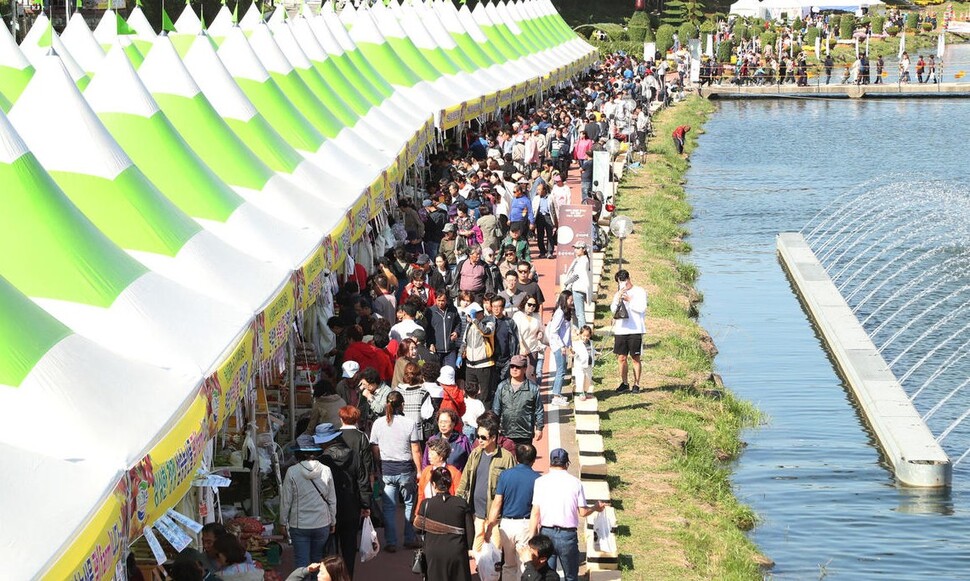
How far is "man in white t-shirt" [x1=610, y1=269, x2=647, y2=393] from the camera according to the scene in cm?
1571

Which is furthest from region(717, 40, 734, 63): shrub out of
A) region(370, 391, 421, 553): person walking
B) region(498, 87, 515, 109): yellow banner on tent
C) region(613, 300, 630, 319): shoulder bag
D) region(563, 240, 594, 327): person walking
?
region(370, 391, 421, 553): person walking

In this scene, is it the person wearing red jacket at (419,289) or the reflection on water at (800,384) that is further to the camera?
the person wearing red jacket at (419,289)

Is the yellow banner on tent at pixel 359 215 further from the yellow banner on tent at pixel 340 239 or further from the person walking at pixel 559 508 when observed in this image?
the person walking at pixel 559 508

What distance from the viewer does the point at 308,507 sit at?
9773 millimetres

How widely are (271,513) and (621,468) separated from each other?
4.14 m

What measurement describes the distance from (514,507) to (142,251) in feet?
10.8

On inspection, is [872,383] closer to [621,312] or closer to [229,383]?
[621,312]

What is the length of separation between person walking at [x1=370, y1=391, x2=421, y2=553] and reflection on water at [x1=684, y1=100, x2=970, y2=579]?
11.9 ft

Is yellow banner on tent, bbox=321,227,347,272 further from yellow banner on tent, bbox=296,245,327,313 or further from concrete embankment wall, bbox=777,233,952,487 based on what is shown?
concrete embankment wall, bbox=777,233,952,487

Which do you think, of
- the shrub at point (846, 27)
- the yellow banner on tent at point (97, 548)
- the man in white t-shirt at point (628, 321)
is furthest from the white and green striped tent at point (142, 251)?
the shrub at point (846, 27)

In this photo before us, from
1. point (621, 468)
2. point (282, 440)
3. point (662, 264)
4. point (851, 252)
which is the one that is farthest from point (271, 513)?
point (851, 252)

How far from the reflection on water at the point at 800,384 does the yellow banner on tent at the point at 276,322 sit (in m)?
4.78

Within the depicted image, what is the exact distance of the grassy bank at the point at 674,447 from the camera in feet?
39.9

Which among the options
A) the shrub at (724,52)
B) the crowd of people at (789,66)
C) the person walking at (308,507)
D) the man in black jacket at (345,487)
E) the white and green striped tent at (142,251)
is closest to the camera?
the white and green striped tent at (142,251)
